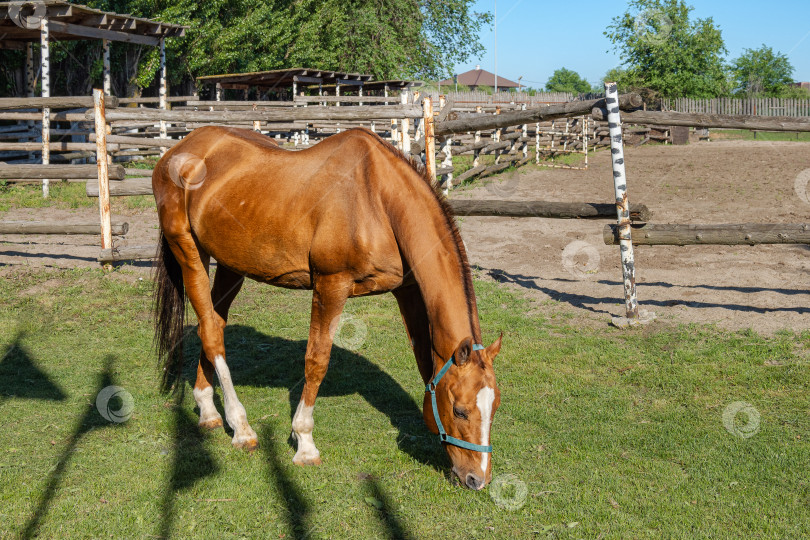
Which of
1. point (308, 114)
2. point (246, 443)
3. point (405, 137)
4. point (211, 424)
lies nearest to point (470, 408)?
point (246, 443)

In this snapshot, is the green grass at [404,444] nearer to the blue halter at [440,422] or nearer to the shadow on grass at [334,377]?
the shadow on grass at [334,377]

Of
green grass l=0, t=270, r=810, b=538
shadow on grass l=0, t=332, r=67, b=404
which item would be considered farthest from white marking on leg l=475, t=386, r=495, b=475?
shadow on grass l=0, t=332, r=67, b=404

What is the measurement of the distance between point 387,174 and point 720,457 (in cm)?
251

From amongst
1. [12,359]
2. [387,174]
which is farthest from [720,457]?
[12,359]

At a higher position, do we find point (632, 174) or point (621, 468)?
point (632, 174)

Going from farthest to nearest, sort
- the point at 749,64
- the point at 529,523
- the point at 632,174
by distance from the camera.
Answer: the point at 749,64
the point at 632,174
the point at 529,523

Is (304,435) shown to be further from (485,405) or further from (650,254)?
(650,254)

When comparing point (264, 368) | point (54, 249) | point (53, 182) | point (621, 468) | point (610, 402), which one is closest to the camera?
point (621, 468)

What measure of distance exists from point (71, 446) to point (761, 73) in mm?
54197

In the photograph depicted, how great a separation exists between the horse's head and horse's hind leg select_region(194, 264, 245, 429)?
Result: 1910 millimetres

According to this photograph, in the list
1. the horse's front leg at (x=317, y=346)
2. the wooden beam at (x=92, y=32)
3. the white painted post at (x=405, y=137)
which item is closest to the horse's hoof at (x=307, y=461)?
the horse's front leg at (x=317, y=346)

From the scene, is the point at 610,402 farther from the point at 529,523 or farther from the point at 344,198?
the point at 344,198

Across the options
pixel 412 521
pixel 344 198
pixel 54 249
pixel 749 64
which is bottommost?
pixel 412 521

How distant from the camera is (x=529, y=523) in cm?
346
